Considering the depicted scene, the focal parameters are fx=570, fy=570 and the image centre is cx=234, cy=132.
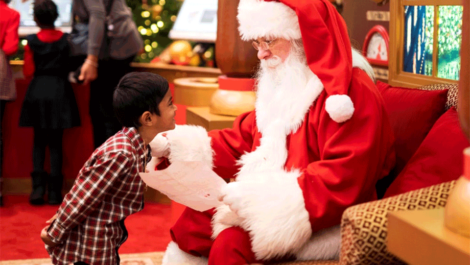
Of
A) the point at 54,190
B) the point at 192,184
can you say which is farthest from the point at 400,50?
the point at 54,190

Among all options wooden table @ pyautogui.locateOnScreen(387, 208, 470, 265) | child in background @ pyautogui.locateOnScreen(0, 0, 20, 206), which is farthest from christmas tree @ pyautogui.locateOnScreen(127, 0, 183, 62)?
wooden table @ pyautogui.locateOnScreen(387, 208, 470, 265)

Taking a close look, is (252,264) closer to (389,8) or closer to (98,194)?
(98,194)

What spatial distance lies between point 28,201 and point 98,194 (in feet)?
8.15

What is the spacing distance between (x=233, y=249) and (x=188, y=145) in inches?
19.1

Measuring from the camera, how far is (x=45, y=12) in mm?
3572

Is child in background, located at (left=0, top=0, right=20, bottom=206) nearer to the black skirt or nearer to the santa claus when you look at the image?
the black skirt

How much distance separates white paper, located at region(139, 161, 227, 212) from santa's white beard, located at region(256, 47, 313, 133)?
0.94 ft

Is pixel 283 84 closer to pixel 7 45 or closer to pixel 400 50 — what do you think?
pixel 400 50

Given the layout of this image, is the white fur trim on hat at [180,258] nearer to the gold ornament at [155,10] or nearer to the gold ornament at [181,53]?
the gold ornament at [181,53]

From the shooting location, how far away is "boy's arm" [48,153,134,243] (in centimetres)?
157

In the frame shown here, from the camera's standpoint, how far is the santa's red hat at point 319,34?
5.23ft

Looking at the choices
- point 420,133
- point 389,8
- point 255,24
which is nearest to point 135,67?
point 389,8

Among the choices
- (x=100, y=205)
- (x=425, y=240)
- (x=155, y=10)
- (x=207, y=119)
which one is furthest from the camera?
(x=155, y=10)

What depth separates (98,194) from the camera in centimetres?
158
